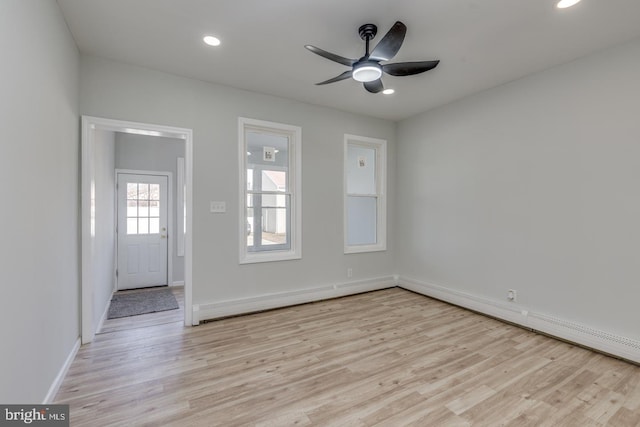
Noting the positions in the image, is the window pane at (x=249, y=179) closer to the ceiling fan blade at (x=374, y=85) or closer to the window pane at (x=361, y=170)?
the window pane at (x=361, y=170)

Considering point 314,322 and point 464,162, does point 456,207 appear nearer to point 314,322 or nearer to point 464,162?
point 464,162

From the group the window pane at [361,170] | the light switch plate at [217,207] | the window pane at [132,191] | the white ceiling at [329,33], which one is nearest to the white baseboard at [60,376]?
the light switch plate at [217,207]

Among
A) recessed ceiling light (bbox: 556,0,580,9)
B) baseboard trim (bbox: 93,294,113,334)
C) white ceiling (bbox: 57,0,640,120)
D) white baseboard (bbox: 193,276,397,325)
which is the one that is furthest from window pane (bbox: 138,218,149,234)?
recessed ceiling light (bbox: 556,0,580,9)

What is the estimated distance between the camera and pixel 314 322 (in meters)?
3.45

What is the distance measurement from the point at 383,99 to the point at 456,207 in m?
1.78

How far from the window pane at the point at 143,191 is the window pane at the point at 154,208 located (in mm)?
135

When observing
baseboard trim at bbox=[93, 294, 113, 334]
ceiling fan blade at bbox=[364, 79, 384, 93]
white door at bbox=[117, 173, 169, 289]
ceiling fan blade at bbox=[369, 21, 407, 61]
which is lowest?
baseboard trim at bbox=[93, 294, 113, 334]

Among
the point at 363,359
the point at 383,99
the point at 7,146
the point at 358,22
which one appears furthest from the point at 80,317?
the point at 383,99

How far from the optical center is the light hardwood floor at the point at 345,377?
1881 millimetres

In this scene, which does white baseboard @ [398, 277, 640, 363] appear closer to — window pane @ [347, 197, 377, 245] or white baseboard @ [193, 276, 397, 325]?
white baseboard @ [193, 276, 397, 325]

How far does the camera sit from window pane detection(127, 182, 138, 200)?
4996 mm

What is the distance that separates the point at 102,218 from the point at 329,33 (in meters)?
3.39

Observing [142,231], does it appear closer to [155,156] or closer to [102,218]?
[155,156]

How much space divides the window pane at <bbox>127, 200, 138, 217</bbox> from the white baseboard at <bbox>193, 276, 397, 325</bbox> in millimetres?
2638
